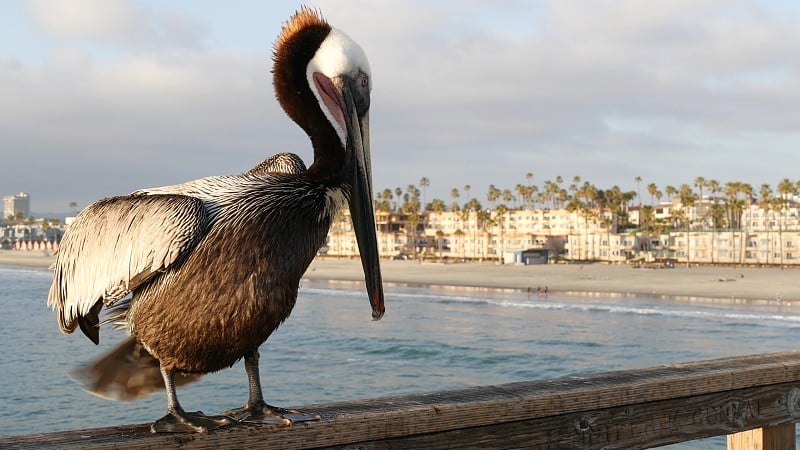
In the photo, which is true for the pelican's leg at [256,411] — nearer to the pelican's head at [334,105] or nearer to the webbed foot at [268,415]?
the webbed foot at [268,415]

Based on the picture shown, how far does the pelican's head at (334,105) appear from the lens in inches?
82.5

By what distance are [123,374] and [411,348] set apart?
86.1 feet

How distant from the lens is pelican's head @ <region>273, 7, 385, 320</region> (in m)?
2.10

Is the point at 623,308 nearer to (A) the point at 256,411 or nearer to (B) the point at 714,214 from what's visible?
(A) the point at 256,411

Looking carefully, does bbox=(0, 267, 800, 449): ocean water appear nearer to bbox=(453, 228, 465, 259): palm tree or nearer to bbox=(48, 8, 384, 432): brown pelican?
bbox=(48, 8, 384, 432): brown pelican

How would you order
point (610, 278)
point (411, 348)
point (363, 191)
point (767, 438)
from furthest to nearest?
1. point (610, 278)
2. point (411, 348)
3. point (767, 438)
4. point (363, 191)

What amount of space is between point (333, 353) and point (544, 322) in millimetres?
13466

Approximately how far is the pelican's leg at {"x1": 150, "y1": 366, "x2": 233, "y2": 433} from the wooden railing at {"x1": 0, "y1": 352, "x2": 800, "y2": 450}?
0.03 meters

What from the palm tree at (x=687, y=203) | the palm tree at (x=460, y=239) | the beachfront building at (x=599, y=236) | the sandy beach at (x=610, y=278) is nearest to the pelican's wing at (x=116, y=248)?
the sandy beach at (x=610, y=278)

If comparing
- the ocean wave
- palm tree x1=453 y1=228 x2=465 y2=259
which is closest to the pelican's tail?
the ocean wave

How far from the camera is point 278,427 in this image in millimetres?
1988

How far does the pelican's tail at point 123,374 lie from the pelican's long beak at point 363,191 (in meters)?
0.63

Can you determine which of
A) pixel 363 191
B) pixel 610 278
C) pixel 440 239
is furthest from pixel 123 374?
pixel 440 239

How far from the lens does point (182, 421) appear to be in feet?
6.43
